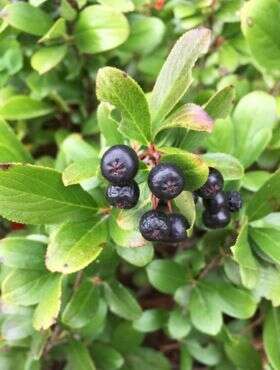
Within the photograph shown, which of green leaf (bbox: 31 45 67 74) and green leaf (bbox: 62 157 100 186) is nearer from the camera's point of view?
green leaf (bbox: 62 157 100 186)

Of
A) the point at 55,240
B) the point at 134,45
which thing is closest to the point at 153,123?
the point at 55,240

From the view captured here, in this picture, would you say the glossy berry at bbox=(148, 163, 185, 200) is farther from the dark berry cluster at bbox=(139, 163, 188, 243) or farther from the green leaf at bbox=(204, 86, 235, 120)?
the green leaf at bbox=(204, 86, 235, 120)

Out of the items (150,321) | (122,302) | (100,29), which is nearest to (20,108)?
(100,29)

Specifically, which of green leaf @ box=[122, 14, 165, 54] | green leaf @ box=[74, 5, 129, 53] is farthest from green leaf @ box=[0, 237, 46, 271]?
green leaf @ box=[122, 14, 165, 54]

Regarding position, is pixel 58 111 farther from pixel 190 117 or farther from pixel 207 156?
pixel 190 117

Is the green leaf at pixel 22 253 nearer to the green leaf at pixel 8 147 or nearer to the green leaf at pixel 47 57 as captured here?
the green leaf at pixel 8 147

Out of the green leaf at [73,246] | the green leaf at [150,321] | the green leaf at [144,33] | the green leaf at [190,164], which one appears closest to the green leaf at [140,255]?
the green leaf at [73,246]
